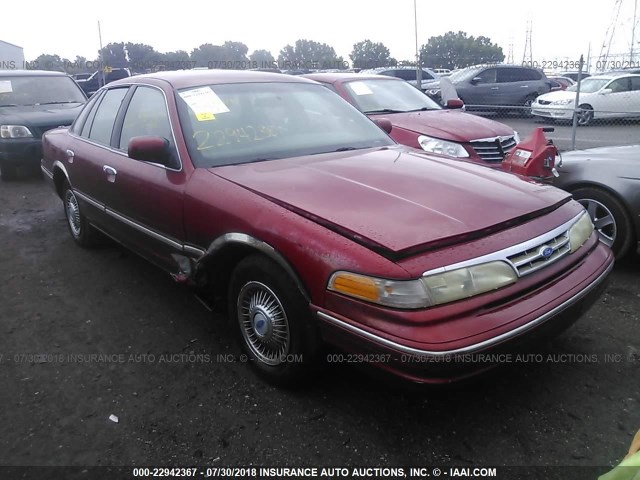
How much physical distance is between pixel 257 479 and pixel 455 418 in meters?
0.97

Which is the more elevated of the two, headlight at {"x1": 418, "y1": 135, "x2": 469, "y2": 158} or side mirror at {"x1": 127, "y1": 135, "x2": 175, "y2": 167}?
side mirror at {"x1": 127, "y1": 135, "x2": 175, "y2": 167}

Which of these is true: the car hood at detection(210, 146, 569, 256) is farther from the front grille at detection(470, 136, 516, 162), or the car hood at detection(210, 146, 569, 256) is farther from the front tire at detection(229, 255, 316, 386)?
the front grille at detection(470, 136, 516, 162)

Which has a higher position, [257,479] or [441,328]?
[441,328]

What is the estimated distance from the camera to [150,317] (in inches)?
141

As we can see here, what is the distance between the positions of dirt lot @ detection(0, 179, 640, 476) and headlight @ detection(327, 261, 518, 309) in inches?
14.6

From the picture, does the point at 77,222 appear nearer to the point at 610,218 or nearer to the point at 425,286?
the point at 425,286

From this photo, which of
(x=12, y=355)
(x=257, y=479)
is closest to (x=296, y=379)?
(x=257, y=479)

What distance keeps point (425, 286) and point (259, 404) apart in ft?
3.71

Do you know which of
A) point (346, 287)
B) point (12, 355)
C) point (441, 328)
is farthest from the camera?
point (12, 355)

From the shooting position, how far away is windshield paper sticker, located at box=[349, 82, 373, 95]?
21.4 feet

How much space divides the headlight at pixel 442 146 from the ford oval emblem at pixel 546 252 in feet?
10.6

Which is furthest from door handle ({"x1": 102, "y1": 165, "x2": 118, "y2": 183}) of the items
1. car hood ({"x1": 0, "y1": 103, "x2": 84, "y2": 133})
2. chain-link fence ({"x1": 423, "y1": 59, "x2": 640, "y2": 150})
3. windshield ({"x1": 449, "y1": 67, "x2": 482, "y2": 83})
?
windshield ({"x1": 449, "y1": 67, "x2": 482, "y2": 83})

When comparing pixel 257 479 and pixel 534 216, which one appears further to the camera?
pixel 534 216

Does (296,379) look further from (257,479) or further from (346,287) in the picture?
(346,287)
